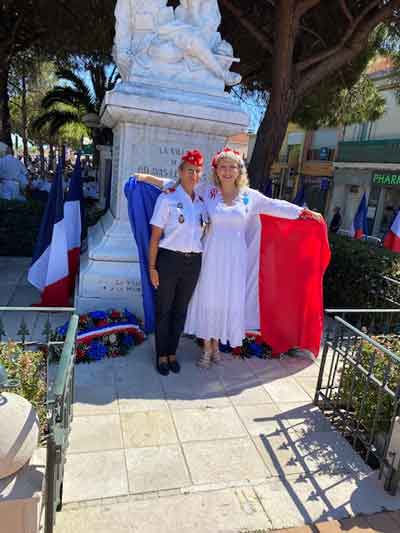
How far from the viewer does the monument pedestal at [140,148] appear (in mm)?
4480

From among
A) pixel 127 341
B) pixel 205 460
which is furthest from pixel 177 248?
pixel 205 460

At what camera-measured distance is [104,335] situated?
4.07 meters

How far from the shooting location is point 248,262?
4324mm

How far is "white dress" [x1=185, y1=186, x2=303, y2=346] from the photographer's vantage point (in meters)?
3.66

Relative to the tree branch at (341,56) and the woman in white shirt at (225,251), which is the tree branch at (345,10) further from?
the woman in white shirt at (225,251)

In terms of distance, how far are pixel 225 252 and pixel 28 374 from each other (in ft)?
6.07

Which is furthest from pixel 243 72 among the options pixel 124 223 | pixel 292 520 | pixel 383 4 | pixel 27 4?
pixel 292 520

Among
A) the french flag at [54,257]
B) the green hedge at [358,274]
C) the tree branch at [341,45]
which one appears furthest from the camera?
the tree branch at [341,45]

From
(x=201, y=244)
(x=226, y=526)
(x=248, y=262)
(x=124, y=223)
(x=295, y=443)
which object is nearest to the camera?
(x=226, y=526)

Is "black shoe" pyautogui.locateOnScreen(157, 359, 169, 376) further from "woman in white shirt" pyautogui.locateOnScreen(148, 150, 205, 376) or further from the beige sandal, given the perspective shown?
the beige sandal

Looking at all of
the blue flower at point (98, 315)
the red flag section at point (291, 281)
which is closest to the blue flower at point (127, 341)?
the blue flower at point (98, 315)

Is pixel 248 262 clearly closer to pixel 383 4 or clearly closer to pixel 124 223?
pixel 124 223

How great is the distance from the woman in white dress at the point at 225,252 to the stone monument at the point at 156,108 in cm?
109

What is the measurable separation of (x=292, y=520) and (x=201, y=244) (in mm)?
2097
